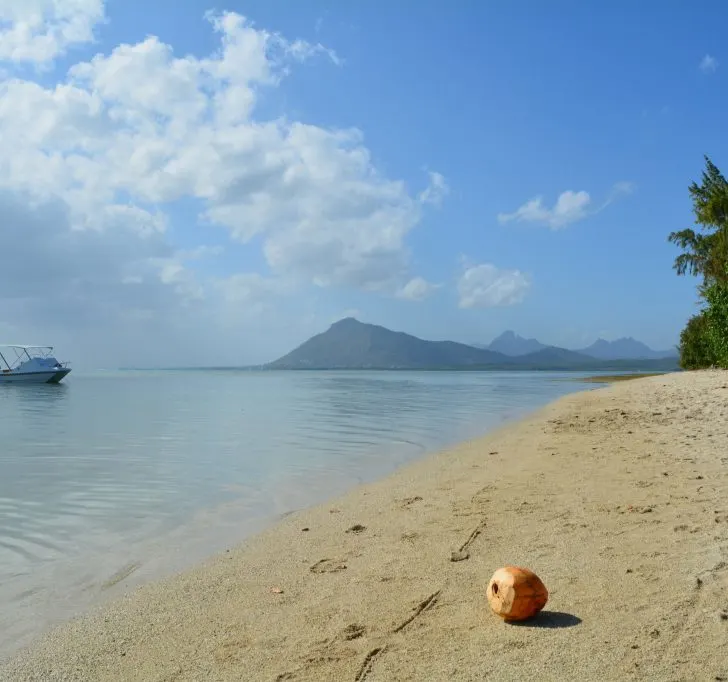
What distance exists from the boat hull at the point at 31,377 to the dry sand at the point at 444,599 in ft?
263

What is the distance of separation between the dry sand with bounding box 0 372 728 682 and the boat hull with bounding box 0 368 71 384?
80015mm

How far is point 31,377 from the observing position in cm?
7806

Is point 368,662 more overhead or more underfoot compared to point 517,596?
more underfoot

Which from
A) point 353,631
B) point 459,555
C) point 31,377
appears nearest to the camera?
point 353,631

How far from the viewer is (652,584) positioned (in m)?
4.93

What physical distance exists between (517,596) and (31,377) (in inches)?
3371

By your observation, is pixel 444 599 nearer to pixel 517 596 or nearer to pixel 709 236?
pixel 517 596

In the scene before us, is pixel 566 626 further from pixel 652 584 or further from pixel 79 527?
pixel 79 527

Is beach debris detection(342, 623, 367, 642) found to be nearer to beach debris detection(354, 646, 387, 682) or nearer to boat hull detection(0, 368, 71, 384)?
beach debris detection(354, 646, 387, 682)

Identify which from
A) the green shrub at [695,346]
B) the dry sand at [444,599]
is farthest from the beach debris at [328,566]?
the green shrub at [695,346]

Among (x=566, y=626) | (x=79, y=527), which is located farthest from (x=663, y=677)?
(x=79, y=527)

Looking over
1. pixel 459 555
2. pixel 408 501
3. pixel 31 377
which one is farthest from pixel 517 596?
pixel 31 377

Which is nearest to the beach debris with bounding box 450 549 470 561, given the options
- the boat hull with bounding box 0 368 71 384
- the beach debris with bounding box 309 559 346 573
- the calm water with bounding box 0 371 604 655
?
the beach debris with bounding box 309 559 346 573

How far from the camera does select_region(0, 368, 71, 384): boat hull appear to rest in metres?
→ 77.1
